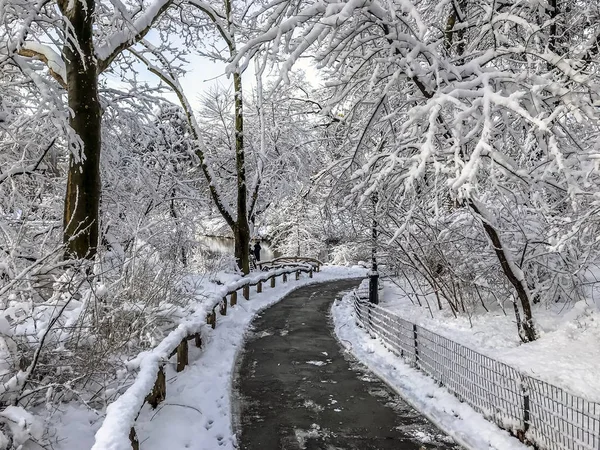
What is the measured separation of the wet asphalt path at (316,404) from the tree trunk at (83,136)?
3.77m

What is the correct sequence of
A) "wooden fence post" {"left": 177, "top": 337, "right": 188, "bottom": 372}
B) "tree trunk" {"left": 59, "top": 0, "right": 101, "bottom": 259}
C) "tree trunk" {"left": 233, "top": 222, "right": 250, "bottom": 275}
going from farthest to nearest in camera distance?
"tree trunk" {"left": 233, "top": 222, "right": 250, "bottom": 275} → "tree trunk" {"left": 59, "top": 0, "right": 101, "bottom": 259} → "wooden fence post" {"left": 177, "top": 337, "right": 188, "bottom": 372}

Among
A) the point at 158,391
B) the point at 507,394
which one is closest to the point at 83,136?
the point at 158,391

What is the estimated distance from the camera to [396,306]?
51.9ft

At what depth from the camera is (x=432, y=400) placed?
7242mm

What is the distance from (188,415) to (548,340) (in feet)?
21.5

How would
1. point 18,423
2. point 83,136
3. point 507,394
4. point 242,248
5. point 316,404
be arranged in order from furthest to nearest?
point 242,248
point 83,136
point 316,404
point 507,394
point 18,423

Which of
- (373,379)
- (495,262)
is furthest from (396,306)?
(373,379)

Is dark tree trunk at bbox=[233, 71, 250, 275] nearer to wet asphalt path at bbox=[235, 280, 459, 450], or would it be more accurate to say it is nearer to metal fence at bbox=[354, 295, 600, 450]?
wet asphalt path at bbox=[235, 280, 459, 450]

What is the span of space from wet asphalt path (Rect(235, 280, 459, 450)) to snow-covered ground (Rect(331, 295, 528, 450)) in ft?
0.56

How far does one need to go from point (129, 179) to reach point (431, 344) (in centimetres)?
1154

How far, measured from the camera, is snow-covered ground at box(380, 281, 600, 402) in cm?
668

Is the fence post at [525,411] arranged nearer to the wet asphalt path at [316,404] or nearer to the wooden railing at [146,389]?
the wet asphalt path at [316,404]

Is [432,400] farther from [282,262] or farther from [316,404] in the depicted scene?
[282,262]

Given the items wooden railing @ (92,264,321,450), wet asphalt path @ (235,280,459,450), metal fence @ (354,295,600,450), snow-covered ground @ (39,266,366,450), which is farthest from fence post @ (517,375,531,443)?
wooden railing @ (92,264,321,450)
